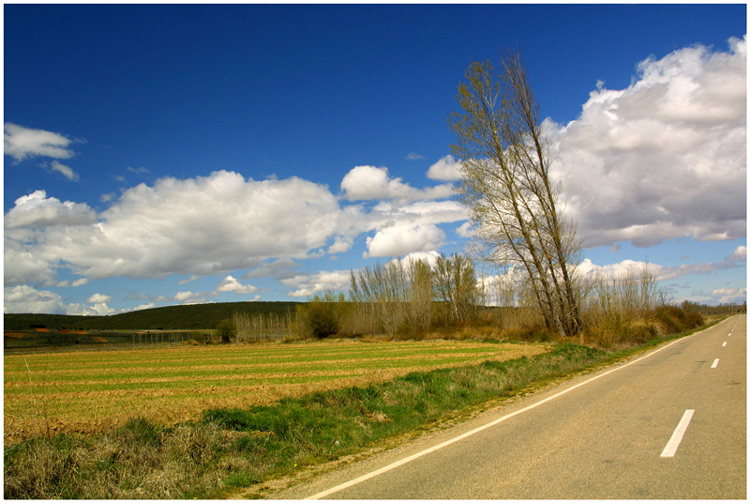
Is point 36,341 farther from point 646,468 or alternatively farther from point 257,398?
point 646,468

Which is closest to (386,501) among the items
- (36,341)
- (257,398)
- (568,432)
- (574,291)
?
(568,432)

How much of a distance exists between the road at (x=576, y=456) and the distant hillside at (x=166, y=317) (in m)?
157

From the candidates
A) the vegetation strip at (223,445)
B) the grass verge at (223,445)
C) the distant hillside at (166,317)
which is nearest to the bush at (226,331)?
the distant hillside at (166,317)

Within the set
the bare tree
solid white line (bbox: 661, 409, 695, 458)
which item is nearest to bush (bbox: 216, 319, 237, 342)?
the bare tree

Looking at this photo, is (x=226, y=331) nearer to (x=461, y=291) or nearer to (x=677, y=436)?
(x=461, y=291)

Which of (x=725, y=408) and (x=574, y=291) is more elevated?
(x=574, y=291)

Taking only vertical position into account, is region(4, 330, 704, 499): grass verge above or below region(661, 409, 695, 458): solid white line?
below

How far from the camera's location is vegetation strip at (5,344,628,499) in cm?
706

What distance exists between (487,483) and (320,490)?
213 cm

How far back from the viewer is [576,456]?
650 cm

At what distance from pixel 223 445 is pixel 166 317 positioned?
181 meters

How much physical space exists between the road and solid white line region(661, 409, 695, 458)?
0.6 inches

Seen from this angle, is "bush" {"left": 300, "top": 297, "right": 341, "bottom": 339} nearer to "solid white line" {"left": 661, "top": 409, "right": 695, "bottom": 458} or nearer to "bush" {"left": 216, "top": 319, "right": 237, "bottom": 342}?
"bush" {"left": 216, "top": 319, "right": 237, "bottom": 342}

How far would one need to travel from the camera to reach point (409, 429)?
10.1 metres
